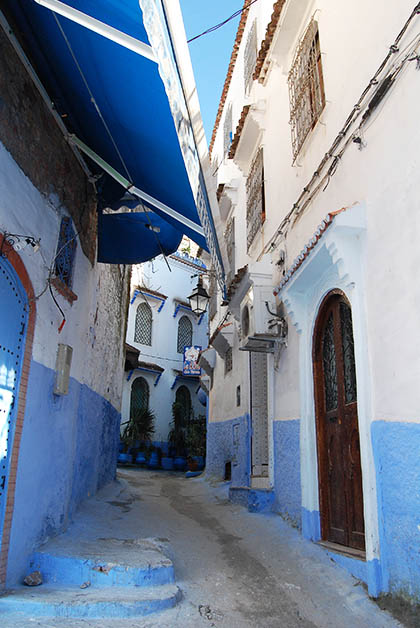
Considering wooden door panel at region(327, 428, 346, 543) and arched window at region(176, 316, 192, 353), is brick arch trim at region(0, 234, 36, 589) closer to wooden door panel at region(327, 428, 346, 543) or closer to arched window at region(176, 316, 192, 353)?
wooden door panel at region(327, 428, 346, 543)

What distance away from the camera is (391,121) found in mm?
A: 4273

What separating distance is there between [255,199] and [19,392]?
637 cm

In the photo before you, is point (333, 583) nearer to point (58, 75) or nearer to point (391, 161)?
point (391, 161)

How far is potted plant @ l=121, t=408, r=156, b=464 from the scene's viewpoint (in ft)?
65.0

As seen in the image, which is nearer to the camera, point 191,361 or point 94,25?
point 94,25

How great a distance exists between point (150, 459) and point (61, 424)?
14.3 metres

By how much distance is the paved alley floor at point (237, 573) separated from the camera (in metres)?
3.76

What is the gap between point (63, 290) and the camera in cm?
565

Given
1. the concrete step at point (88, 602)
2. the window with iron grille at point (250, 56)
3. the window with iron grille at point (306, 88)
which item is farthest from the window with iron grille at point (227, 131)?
the concrete step at point (88, 602)

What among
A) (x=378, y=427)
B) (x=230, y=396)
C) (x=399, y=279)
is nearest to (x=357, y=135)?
(x=399, y=279)

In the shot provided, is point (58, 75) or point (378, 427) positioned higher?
point (58, 75)

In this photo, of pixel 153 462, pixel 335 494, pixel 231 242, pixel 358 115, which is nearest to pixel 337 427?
pixel 335 494

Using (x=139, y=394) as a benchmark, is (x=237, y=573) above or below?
below

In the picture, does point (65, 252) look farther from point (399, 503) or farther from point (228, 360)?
point (228, 360)
